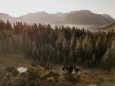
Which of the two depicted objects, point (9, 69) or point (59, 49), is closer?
point (9, 69)

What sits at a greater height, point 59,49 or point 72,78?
point 59,49

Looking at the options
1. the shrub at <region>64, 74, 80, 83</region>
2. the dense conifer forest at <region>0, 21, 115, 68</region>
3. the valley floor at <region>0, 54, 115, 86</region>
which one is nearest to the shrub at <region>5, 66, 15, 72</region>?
the valley floor at <region>0, 54, 115, 86</region>

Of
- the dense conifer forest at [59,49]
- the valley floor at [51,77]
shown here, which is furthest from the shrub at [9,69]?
the dense conifer forest at [59,49]

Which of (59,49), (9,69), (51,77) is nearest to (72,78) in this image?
(51,77)

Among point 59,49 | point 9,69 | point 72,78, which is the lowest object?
point 9,69

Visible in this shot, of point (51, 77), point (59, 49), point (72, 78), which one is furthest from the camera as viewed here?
point (59, 49)

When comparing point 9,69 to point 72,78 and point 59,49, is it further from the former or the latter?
point 59,49

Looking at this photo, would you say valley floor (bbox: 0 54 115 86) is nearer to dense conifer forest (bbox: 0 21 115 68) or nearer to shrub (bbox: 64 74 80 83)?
shrub (bbox: 64 74 80 83)

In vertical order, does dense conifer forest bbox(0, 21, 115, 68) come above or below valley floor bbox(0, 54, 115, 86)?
above

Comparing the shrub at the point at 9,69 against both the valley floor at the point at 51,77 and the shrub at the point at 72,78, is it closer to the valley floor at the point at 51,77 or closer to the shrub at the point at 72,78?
the valley floor at the point at 51,77

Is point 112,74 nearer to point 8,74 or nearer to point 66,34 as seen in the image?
point 8,74
